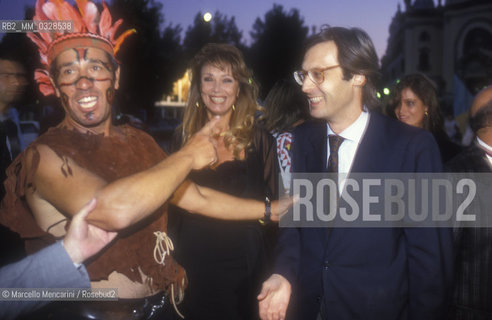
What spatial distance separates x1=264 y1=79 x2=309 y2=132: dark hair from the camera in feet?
14.7

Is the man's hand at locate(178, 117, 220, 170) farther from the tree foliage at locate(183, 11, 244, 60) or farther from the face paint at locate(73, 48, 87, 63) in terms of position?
the tree foliage at locate(183, 11, 244, 60)

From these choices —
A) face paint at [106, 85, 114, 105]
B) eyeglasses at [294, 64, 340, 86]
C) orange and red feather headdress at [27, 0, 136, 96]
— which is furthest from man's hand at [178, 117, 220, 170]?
eyeglasses at [294, 64, 340, 86]

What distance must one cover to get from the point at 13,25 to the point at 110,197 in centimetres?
93

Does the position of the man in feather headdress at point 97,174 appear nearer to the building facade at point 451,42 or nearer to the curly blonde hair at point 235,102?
the curly blonde hair at point 235,102

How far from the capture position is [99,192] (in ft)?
4.96

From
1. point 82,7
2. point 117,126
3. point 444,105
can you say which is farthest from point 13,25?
point 444,105

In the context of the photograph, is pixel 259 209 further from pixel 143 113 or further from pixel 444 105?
pixel 444 105

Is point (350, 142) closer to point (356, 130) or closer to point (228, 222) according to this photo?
point (356, 130)

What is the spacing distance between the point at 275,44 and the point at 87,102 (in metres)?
36.4

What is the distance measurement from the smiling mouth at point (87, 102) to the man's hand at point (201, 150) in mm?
432

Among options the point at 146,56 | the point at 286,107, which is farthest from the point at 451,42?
the point at 286,107

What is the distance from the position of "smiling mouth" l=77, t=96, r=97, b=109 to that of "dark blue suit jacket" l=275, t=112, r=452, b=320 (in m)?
1.29

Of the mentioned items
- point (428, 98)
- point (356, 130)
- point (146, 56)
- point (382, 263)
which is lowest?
point (382, 263)

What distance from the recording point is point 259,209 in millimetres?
2783
